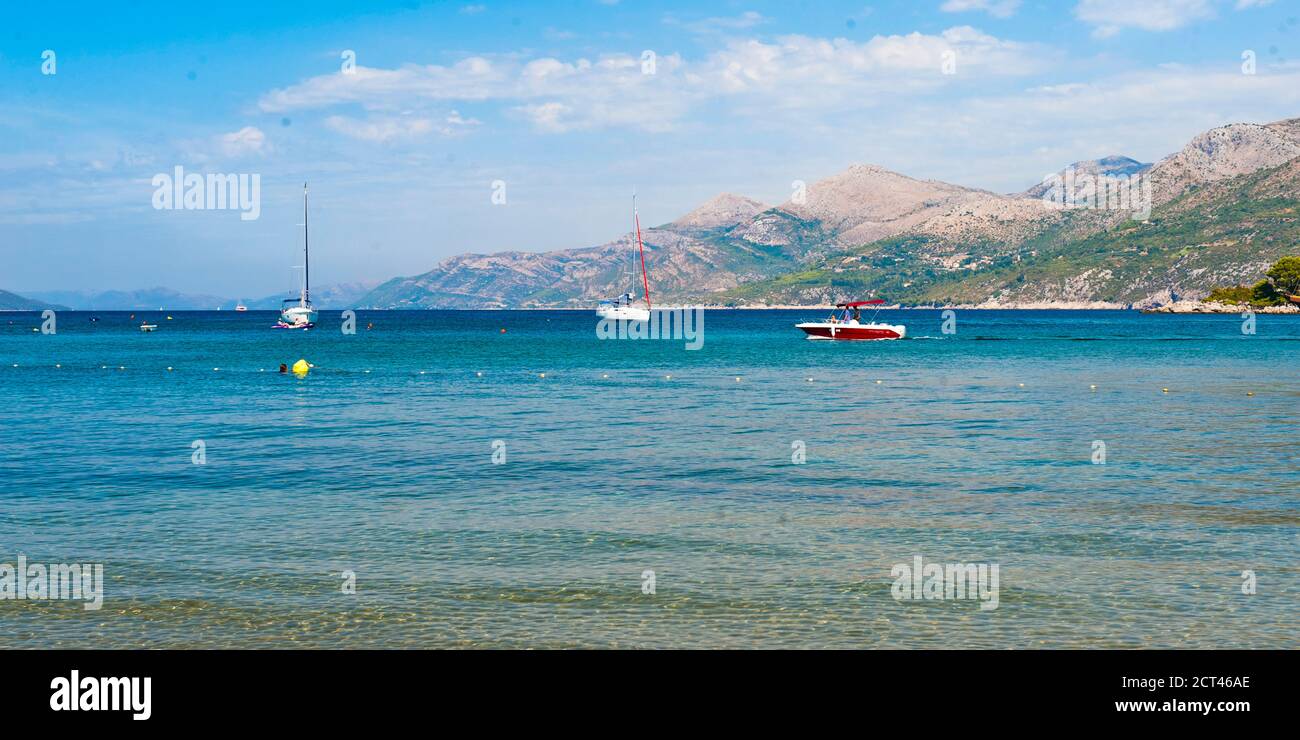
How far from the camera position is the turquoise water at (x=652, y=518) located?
18656mm

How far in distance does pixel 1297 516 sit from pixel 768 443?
20225 millimetres

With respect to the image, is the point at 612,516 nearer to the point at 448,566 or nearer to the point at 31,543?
the point at 448,566

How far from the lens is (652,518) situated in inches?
1098

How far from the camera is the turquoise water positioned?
18.7 meters
